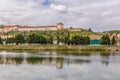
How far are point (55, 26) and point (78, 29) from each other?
17410 millimetres

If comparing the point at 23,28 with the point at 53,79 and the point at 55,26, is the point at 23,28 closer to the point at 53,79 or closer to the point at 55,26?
the point at 55,26

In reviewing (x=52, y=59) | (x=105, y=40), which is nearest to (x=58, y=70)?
(x=52, y=59)

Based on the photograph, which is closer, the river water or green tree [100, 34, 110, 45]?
the river water

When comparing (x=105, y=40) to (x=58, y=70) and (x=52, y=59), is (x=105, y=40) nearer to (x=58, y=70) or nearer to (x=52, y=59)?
(x=52, y=59)

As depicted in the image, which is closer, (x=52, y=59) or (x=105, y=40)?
(x=52, y=59)

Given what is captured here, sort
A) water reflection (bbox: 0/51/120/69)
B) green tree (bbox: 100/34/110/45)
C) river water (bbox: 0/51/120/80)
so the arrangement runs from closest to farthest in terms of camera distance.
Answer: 1. river water (bbox: 0/51/120/80)
2. water reflection (bbox: 0/51/120/69)
3. green tree (bbox: 100/34/110/45)

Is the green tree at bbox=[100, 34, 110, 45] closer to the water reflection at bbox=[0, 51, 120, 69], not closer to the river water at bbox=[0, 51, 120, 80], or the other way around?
the water reflection at bbox=[0, 51, 120, 69]

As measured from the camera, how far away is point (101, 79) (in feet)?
78.0

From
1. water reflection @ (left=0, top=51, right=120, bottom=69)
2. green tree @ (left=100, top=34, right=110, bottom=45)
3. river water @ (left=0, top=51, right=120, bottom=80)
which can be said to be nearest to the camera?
river water @ (left=0, top=51, right=120, bottom=80)

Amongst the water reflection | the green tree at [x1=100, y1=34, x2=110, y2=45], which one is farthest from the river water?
the green tree at [x1=100, y1=34, x2=110, y2=45]

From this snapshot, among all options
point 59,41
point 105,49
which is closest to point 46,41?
point 59,41

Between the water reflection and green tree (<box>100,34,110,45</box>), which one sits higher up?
green tree (<box>100,34,110,45</box>)

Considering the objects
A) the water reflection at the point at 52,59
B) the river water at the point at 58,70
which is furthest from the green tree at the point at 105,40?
the river water at the point at 58,70

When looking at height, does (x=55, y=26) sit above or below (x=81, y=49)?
above
